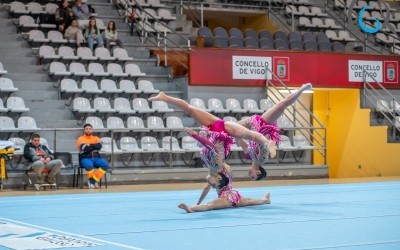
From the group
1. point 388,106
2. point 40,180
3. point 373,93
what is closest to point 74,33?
point 40,180

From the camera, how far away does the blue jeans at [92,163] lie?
15414 mm

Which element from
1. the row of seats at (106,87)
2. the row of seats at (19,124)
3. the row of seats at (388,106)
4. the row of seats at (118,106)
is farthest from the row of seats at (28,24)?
the row of seats at (388,106)

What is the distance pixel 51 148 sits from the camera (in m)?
17.1

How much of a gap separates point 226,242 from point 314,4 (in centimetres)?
2171

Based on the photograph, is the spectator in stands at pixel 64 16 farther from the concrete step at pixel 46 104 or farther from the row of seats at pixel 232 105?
the row of seats at pixel 232 105

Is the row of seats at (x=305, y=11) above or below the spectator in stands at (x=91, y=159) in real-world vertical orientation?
above

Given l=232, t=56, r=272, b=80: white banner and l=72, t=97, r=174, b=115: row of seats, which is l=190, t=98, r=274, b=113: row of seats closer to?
l=232, t=56, r=272, b=80: white banner

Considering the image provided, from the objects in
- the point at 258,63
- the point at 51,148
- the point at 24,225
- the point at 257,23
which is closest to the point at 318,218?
the point at 24,225

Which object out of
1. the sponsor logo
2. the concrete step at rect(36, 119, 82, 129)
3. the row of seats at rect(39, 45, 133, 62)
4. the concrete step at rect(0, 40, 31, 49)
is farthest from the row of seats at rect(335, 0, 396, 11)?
the concrete step at rect(36, 119, 82, 129)

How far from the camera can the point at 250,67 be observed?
2097cm

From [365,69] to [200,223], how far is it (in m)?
15.6

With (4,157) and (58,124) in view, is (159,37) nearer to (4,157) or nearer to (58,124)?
(58,124)

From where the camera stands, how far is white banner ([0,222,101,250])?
20.9 feet

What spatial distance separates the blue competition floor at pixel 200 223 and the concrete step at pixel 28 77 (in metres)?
7.13
